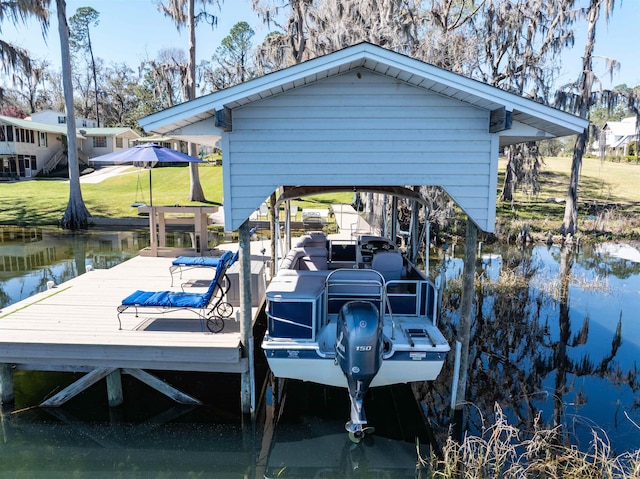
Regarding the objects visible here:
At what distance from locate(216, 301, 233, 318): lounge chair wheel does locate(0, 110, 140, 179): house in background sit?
97.6ft

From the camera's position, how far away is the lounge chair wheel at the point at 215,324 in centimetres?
710

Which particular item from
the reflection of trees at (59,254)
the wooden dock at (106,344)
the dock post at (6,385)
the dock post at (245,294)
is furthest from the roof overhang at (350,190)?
the reflection of trees at (59,254)

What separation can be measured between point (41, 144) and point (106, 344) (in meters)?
41.0

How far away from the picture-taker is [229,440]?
6.50 meters

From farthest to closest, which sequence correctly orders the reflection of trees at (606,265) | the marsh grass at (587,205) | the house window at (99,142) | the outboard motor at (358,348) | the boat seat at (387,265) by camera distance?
1. the house window at (99,142)
2. the marsh grass at (587,205)
3. the reflection of trees at (606,265)
4. the boat seat at (387,265)
5. the outboard motor at (358,348)

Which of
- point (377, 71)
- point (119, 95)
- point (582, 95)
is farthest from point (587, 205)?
point (119, 95)

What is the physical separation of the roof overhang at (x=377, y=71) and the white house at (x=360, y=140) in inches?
2.1

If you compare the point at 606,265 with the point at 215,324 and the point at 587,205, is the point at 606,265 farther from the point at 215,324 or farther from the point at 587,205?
the point at 215,324

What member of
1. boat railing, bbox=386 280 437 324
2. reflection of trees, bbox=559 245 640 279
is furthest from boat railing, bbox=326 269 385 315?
reflection of trees, bbox=559 245 640 279

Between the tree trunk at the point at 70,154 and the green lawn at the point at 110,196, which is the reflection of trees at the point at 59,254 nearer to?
the tree trunk at the point at 70,154

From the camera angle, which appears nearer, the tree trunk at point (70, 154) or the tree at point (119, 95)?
the tree trunk at point (70, 154)

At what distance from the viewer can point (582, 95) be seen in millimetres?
20609

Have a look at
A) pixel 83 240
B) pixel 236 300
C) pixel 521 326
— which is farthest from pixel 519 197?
pixel 236 300

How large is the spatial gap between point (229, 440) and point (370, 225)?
1217cm
